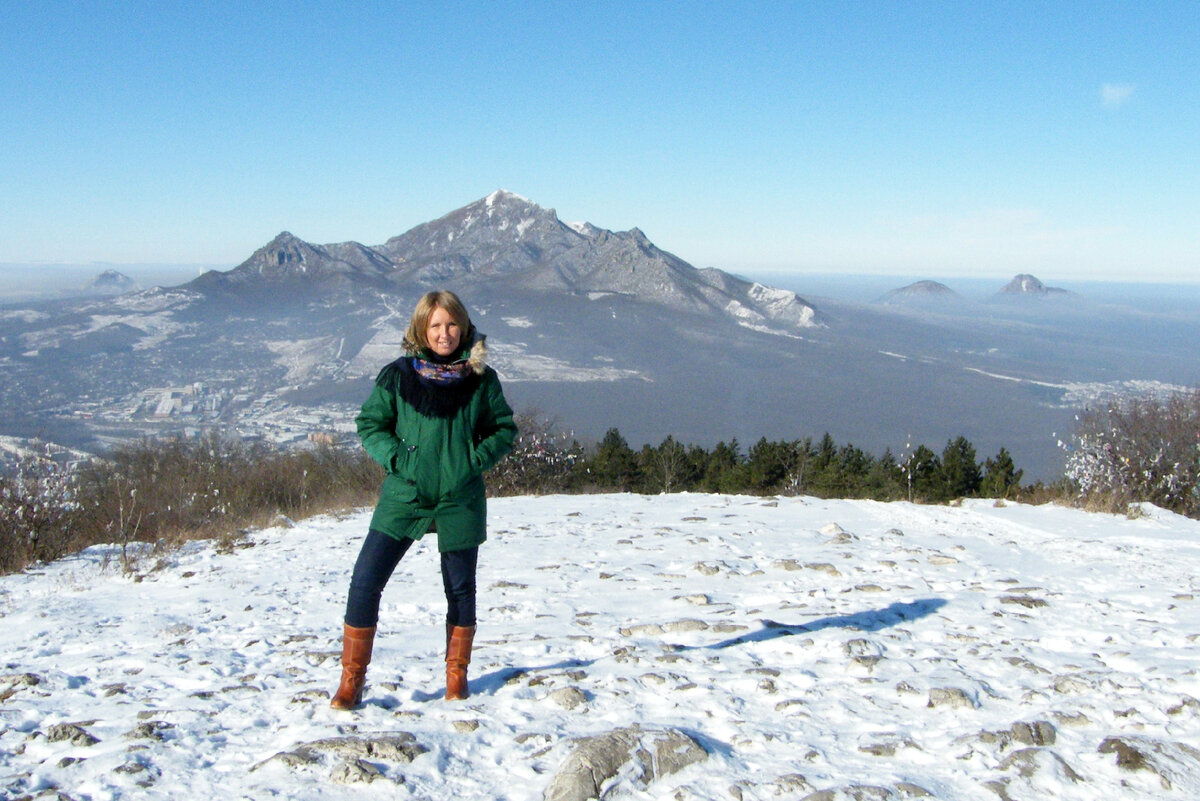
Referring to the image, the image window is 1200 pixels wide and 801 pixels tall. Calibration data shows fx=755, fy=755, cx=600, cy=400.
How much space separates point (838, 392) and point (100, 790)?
115130 millimetres

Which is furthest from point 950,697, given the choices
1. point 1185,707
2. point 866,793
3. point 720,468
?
point 720,468

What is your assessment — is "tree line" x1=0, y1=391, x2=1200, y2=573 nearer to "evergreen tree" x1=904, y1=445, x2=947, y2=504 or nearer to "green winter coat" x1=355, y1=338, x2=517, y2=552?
"evergreen tree" x1=904, y1=445, x2=947, y2=504

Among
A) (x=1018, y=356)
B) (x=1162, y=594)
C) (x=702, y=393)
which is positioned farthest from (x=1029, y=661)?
(x=1018, y=356)

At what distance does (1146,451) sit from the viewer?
21203mm

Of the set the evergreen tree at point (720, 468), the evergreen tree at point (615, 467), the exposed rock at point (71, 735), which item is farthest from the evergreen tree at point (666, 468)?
the exposed rock at point (71, 735)

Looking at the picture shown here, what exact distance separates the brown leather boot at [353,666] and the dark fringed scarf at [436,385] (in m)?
1.01

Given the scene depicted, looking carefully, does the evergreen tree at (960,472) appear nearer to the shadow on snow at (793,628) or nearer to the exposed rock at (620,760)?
the shadow on snow at (793,628)

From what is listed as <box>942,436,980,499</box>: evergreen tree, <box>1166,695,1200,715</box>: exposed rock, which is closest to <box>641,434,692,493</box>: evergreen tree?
<box>942,436,980,499</box>: evergreen tree

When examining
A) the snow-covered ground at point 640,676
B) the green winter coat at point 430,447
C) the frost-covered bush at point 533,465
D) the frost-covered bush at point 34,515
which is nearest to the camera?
the snow-covered ground at point 640,676

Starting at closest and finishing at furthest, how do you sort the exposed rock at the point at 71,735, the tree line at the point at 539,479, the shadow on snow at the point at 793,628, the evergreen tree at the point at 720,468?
the exposed rock at the point at 71,735 < the shadow on snow at the point at 793,628 < the tree line at the point at 539,479 < the evergreen tree at the point at 720,468

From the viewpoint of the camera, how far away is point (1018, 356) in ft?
491

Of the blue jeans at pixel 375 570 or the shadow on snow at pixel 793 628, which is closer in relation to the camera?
the blue jeans at pixel 375 570

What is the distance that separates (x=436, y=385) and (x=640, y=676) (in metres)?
1.76

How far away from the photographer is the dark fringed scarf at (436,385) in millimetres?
3225
